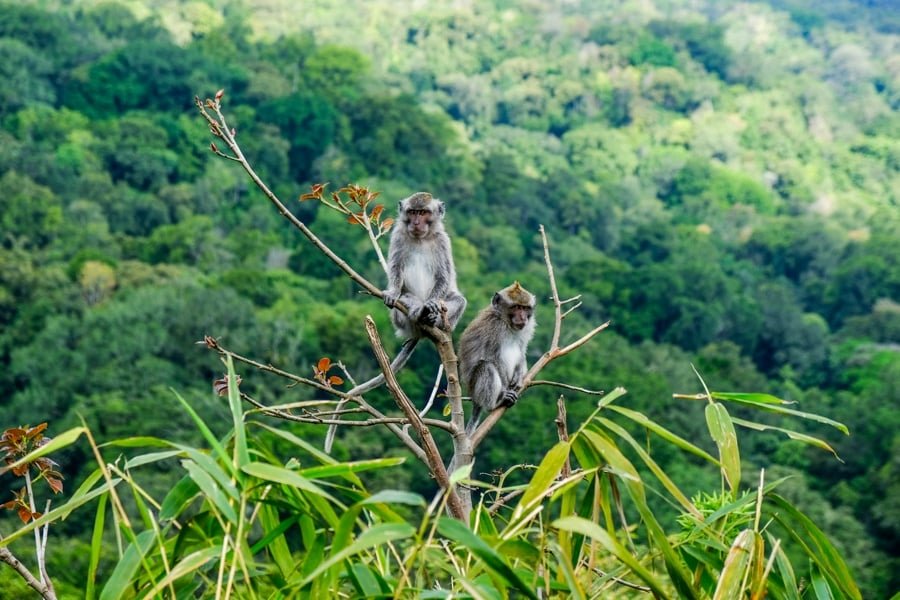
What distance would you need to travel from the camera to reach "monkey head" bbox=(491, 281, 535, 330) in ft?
19.5

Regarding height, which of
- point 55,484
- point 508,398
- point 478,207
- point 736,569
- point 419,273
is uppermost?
point 736,569

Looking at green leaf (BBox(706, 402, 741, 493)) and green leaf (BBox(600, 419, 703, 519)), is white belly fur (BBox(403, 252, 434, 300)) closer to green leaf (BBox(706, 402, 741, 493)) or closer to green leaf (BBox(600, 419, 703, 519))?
green leaf (BBox(706, 402, 741, 493))

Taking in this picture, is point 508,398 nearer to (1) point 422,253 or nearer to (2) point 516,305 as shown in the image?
(2) point 516,305

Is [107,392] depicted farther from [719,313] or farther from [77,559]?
[719,313]

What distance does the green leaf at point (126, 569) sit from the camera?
2160mm

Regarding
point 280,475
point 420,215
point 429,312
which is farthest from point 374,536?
point 420,215

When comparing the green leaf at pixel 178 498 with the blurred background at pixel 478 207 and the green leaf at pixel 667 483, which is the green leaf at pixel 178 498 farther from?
the blurred background at pixel 478 207

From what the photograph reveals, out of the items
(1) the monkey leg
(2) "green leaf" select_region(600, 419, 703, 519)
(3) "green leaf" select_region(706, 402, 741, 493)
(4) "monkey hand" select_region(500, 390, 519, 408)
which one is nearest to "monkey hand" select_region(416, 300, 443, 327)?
(1) the monkey leg

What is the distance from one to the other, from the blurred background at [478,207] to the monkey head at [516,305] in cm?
1072

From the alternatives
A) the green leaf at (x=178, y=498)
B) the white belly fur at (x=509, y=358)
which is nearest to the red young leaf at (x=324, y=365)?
the green leaf at (x=178, y=498)

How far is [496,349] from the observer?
616cm

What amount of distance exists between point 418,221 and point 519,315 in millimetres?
670

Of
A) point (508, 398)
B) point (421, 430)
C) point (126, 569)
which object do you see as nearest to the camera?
point (126, 569)

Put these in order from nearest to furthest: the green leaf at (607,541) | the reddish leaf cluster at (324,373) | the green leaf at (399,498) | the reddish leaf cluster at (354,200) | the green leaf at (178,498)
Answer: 1. the green leaf at (399,498)
2. the green leaf at (607,541)
3. the green leaf at (178,498)
4. the reddish leaf cluster at (324,373)
5. the reddish leaf cluster at (354,200)
